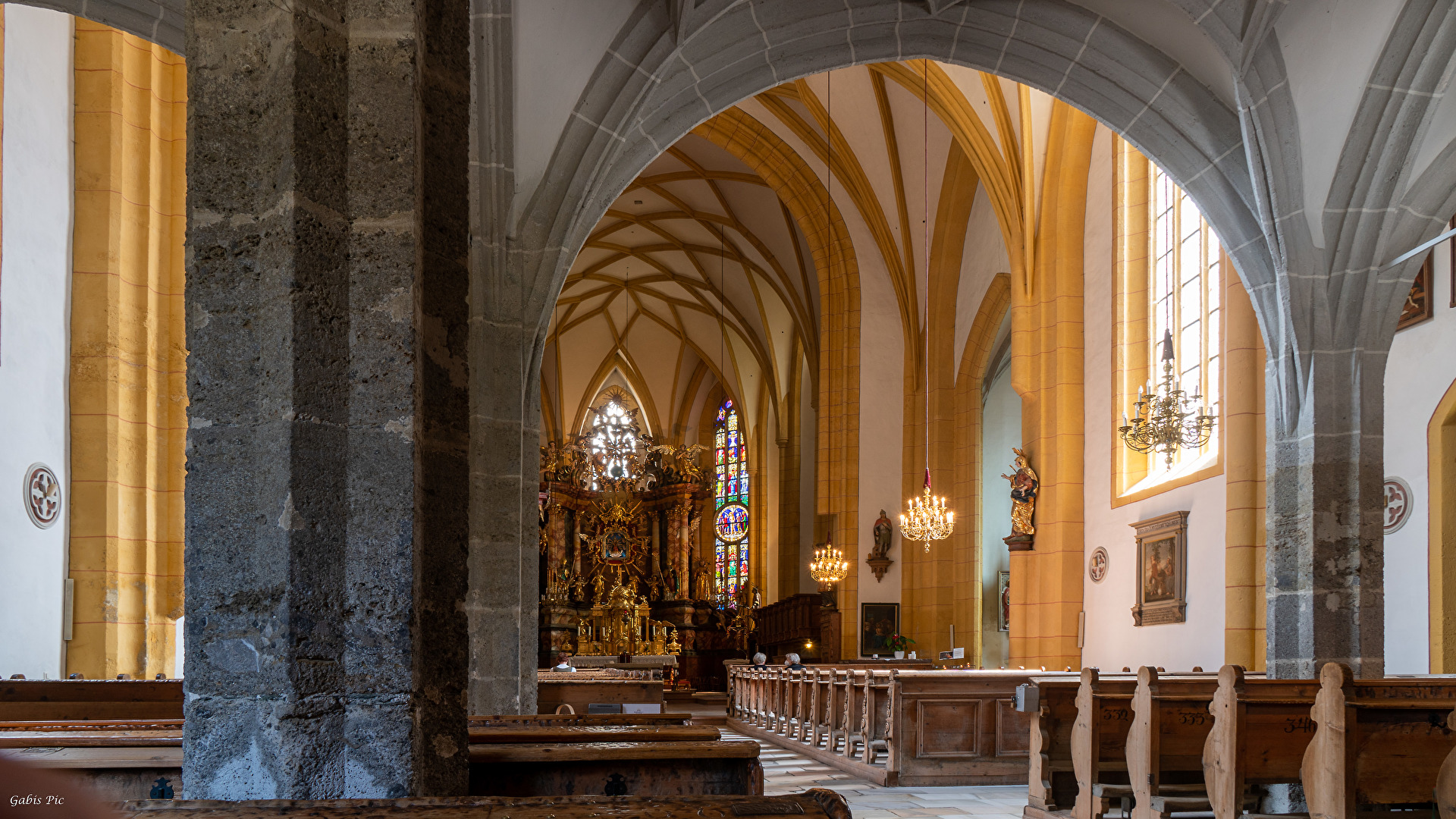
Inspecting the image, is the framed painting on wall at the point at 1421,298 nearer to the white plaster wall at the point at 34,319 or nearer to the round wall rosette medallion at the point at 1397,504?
the round wall rosette medallion at the point at 1397,504

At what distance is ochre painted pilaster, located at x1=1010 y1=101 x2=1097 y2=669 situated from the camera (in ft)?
46.3

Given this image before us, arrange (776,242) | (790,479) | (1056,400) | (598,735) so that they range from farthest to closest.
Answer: (790,479) < (776,242) < (1056,400) < (598,735)

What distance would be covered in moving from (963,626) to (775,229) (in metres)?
9.63

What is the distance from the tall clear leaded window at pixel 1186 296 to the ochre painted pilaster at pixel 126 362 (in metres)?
9.58

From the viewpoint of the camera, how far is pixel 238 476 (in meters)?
2.79

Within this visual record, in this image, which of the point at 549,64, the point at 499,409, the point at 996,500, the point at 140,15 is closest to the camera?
the point at 140,15

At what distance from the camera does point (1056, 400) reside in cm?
1433

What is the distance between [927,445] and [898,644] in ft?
10.4

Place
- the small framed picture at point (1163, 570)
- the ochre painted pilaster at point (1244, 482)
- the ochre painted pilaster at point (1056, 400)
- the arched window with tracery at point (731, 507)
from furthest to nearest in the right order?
the arched window with tracery at point (731, 507)
the ochre painted pilaster at point (1056, 400)
the small framed picture at point (1163, 570)
the ochre painted pilaster at point (1244, 482)

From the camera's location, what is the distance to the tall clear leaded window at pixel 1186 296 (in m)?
11.7

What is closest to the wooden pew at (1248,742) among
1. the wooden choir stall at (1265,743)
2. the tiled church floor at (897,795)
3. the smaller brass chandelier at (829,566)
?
the wooden choir stall at (1265,743)

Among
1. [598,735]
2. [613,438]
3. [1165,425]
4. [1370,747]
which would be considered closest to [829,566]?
[1165,425]

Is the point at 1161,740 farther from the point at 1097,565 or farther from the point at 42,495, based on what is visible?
the point at 42,495

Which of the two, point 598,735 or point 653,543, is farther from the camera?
point 653,543
